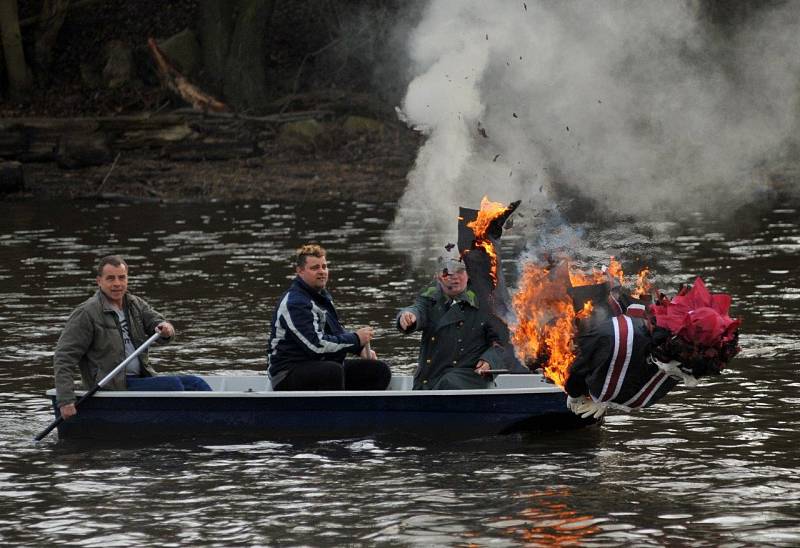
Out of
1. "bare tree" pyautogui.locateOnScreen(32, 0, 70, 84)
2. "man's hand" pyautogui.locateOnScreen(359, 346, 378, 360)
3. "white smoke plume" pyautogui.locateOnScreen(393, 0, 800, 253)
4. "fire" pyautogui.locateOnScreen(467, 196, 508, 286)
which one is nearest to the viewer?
"fire" pyautogui.locateOnScreen(467, 196, 508, 286)

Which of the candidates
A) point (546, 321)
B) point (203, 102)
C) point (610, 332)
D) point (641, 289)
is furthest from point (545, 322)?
point (203, 102)

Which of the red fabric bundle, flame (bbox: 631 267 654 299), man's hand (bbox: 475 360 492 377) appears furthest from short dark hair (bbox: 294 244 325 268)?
the red fabric bundle

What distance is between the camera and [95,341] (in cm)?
1088

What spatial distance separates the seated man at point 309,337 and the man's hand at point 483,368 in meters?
0.84

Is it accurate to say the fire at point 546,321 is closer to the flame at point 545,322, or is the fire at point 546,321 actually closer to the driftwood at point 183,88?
the flame at point 545,322

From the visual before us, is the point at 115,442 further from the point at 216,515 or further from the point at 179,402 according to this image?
the point at 216,515

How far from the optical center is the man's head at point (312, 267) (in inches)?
424

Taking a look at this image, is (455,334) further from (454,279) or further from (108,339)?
(108,339)

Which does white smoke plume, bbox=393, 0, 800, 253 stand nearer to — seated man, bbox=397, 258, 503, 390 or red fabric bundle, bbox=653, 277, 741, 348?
seated man, bbox=397, 258, 503, 390

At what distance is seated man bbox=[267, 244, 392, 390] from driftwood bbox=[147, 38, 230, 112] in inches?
839

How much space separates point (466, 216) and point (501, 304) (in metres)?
0.69

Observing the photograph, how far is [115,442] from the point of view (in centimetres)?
1099

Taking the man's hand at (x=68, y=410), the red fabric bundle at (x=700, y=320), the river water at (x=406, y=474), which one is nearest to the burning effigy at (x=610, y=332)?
the red fabric bundle at (x=700, y=320)

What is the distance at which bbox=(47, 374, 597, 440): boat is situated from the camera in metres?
10.6
